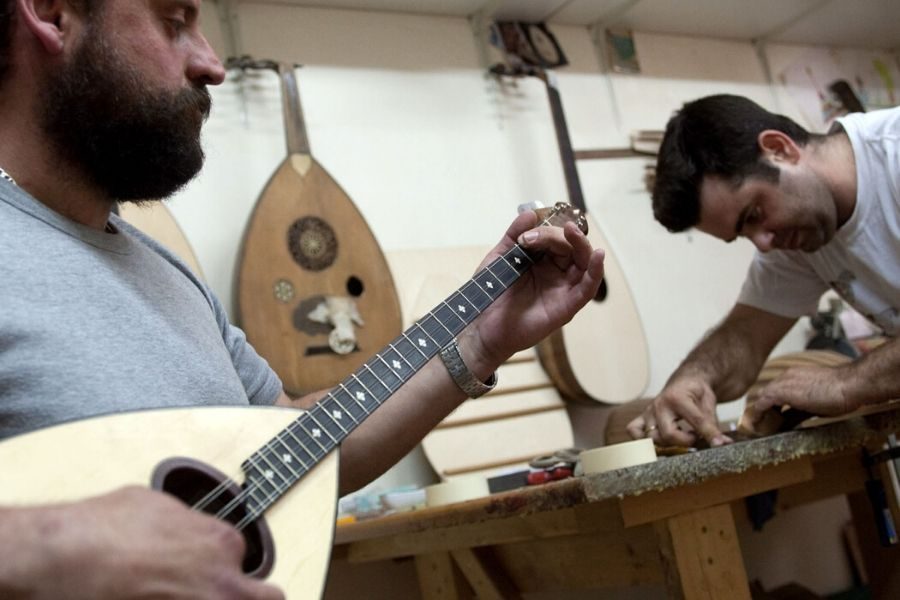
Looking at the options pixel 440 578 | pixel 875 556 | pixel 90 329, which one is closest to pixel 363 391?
pixel 90 329

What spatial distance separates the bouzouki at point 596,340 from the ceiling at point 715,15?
0.96ft

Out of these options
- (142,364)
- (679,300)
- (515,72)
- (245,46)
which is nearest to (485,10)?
(515,72)

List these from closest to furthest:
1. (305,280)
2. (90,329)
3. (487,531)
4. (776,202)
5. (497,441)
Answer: (90,329), (487,531), (776,202), (305,280), (497,441)

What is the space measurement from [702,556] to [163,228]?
174cm

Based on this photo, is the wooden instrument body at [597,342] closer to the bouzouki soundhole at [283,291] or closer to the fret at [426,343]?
the bouzouki soundhole at [283,291]

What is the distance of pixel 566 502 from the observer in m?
1.24

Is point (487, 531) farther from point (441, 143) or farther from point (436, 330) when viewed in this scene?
point (441, 143)

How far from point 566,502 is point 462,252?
1.77 meters

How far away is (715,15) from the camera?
3697mm

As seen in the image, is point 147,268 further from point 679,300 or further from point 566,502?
point 679,300

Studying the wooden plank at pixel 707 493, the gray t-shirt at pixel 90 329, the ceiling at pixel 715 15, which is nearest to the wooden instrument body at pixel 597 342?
the ceiling at pixel 715 15

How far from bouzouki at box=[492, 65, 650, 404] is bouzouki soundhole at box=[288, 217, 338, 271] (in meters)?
0.77

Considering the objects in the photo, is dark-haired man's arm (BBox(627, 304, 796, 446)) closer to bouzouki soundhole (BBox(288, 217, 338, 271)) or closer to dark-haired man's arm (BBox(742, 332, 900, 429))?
dark-haired man's arm (BBox(742, 332, 900, 429))

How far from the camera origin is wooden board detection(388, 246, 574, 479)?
258 centimetres
